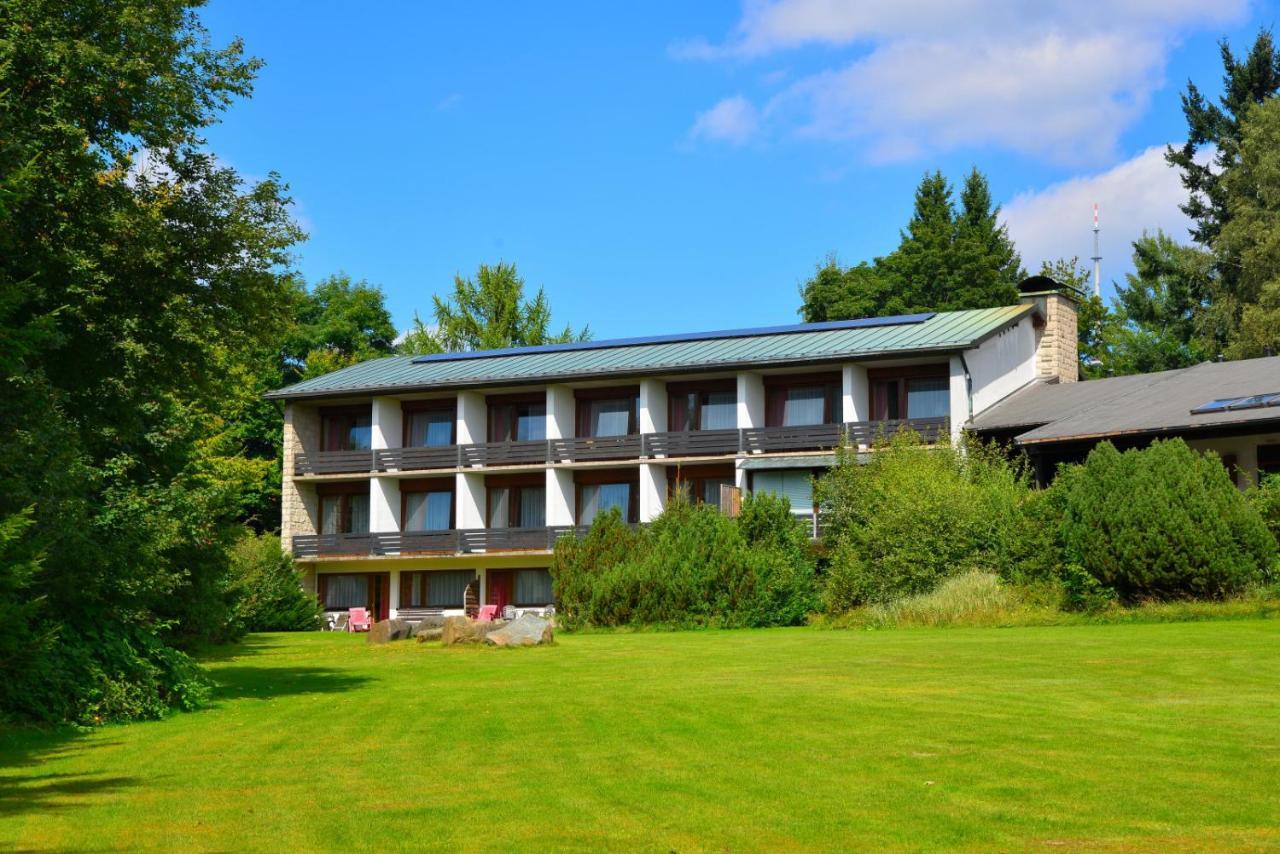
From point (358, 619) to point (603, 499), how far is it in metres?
8.95

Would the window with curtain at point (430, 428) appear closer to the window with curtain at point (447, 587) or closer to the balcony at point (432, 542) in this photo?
the balcony at point (432, 542)

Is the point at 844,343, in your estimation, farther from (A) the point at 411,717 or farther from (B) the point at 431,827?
(B) the point at 431,827

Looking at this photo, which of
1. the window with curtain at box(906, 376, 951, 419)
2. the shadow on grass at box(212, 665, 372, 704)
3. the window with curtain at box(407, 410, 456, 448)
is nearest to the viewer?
the shadow on grass at box(212, 665, 372, 704)

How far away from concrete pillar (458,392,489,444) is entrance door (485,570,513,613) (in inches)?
182

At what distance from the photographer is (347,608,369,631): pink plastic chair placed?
46781 millimetres

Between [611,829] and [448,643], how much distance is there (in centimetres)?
1956

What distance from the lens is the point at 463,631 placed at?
Result: 28.4 metres

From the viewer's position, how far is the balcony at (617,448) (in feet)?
140

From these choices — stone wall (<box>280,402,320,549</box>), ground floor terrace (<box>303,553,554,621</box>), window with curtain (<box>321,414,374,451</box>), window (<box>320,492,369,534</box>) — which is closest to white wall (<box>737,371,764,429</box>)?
ground floor terrace (<box>303,553,554,621</box>)

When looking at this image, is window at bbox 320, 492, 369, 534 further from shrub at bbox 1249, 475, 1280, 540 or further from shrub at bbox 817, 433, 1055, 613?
shrub at bbox 1249, 475, 1280, 540

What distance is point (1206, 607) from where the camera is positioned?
87.2ft

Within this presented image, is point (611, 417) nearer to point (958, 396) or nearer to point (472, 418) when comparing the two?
point (472, 418)

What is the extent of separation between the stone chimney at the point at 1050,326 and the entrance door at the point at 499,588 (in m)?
19.0

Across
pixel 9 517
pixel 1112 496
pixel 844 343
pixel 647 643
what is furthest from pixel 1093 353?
pixel 9 517
